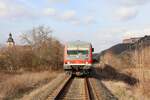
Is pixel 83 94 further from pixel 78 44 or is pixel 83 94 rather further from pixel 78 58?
pixel 78 44

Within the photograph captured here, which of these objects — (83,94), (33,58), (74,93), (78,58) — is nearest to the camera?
(83,94)

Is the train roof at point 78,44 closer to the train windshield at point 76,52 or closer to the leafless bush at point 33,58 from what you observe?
the train windshield at point 76,52

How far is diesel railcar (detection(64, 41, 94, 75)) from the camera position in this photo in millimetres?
30688

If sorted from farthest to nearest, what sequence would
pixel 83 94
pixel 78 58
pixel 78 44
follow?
1. pixel 78 44
2. pixel 78 58
3. pixel 83 94

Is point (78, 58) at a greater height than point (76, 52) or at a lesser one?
lesser

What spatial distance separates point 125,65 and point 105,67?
170 inches

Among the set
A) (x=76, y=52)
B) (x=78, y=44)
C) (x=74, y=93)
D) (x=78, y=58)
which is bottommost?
(x=74, y=93)

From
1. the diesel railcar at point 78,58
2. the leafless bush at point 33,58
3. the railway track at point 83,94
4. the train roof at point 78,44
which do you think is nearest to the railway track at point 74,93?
the railway track at point 83,94

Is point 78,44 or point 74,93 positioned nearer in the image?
point 74,93

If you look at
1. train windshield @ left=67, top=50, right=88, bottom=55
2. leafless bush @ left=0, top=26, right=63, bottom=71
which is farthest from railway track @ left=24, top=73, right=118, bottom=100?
leafless bush @ left=0, top=26, right=63, bottom=71

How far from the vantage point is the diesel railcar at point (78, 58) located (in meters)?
30.7

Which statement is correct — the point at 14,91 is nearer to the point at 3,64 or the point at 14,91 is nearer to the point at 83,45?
the point at 83,45

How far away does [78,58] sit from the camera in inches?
1219

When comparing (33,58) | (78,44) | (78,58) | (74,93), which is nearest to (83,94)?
(74,93)
